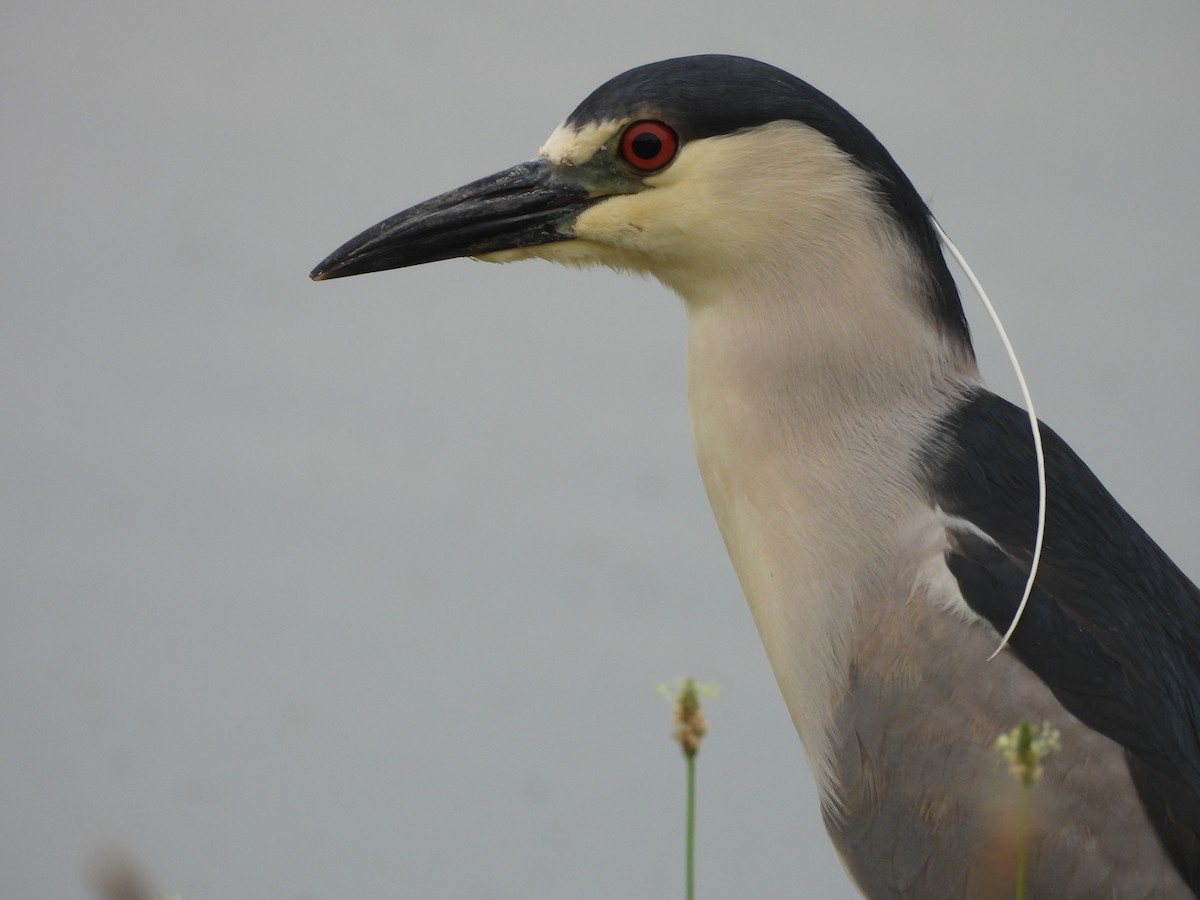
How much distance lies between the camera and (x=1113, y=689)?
1593mm

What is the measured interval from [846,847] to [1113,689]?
400mm

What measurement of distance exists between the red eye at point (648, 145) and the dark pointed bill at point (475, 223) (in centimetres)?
9

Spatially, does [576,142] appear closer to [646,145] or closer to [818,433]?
[646,145]

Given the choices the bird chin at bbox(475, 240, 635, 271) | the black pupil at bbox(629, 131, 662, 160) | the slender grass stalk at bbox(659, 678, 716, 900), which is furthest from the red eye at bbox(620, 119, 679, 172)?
the slender grass stalk at bbox(659, 678, 716, 900)

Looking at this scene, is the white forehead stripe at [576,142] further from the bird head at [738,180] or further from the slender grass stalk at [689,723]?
the slender grass stalk at [689,723]

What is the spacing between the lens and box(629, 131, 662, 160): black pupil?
6.25 ft

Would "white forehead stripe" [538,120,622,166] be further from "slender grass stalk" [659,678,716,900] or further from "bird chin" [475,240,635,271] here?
"slender grass stalk" [659,678,716,900]

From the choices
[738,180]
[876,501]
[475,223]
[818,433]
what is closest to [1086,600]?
[876,501]

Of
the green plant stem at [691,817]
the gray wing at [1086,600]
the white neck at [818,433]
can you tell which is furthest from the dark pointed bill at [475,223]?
the green plant stem at [691,817]

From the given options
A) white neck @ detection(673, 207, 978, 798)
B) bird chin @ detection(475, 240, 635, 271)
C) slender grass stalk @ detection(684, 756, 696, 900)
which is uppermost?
bird chin @ detection(475, 240, 635, 271)

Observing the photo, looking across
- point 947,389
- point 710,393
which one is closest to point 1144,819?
point 947,389

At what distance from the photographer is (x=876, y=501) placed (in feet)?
5.77

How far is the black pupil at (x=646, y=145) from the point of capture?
190cm

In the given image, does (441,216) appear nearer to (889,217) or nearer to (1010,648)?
(889,217)
